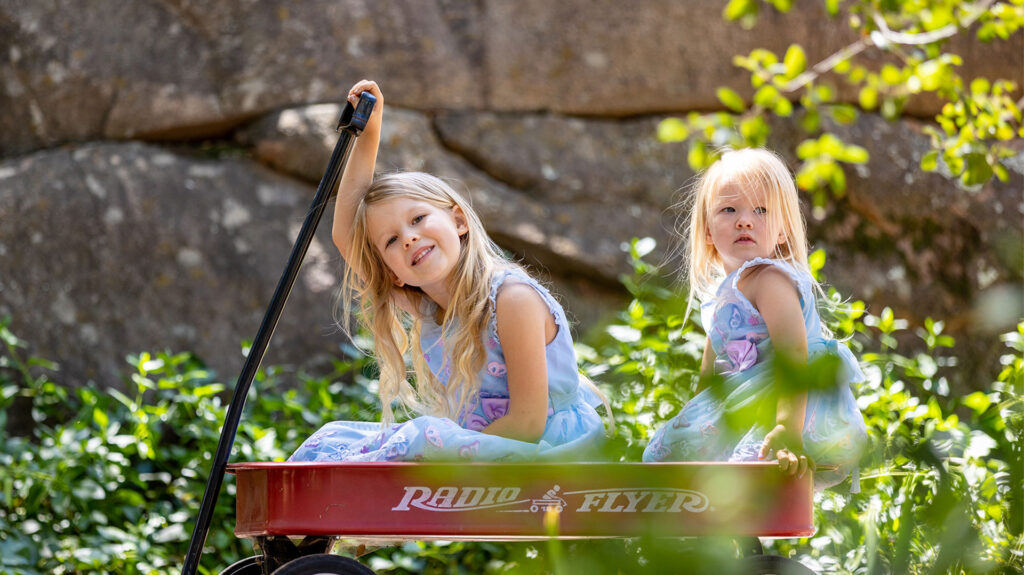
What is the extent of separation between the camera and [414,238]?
218cm

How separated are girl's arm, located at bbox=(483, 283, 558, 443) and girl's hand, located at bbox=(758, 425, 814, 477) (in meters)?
0.46

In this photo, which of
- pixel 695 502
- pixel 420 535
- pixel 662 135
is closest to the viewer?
pixel 695 502

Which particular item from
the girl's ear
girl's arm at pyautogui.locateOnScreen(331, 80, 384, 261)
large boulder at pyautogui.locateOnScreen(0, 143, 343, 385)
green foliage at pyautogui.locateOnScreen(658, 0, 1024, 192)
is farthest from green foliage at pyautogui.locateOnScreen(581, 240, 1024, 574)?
large boulder at pyautogui.locateOnScreen(0, 143, 343, 385)

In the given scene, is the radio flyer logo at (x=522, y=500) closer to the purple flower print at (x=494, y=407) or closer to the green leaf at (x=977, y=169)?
the purple flower print at (x=494, y=407)

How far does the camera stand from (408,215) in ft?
7.23

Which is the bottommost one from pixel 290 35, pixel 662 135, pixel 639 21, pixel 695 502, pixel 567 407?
pixel 695 502

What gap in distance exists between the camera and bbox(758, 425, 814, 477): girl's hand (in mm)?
1630

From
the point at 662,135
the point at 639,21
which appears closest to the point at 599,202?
the point at 639,21

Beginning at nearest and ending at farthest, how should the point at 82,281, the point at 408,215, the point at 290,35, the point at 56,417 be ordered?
the point at 408,215, the point at 56,417, the point at 82,281, the point at 290,35

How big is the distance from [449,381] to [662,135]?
110cm

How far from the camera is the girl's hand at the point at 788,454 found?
163 centimetres

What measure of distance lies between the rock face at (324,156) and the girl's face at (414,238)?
173 cm

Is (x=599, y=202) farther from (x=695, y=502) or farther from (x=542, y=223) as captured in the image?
(x=695, y=502)

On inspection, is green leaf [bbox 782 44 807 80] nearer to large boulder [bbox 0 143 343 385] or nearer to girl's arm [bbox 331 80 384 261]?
girl's arm [bbox 331 80 384 261]
